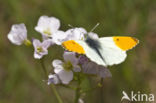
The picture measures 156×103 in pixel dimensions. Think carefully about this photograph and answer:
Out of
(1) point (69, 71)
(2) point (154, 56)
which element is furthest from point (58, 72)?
(2) point (154, 56)

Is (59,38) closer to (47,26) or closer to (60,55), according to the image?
(47,26)

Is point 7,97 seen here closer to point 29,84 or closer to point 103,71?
point 29,84

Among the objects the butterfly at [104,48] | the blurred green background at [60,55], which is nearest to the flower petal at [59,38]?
the butterfly at [104,48]

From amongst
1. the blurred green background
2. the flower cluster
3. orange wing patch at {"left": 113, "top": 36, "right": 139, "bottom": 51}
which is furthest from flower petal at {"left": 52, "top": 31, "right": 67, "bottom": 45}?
the blurred green background

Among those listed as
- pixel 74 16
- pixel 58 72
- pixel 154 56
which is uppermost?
pixel 74 16

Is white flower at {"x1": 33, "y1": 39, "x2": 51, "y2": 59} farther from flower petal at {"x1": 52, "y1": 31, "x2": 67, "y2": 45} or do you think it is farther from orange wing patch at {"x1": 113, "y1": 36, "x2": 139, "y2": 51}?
orange wing patch at {"x1": 113, "y1": 36, "x2": 139, "y2": 51}

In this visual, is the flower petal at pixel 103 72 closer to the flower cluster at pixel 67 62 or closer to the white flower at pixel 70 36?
the flower cluster at pixel 67 62
